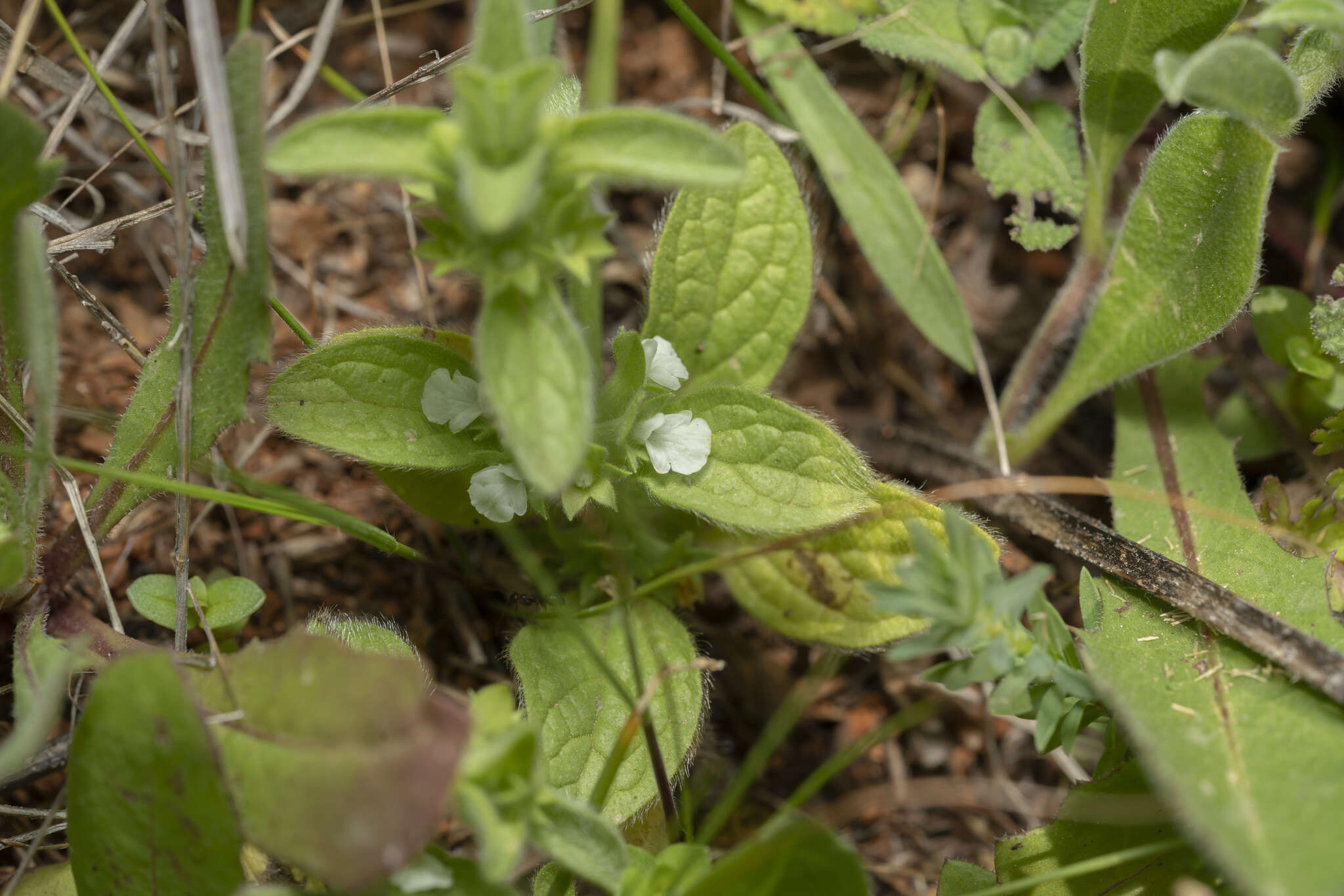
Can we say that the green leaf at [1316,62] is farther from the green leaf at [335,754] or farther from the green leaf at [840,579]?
the green leaf at [335,754]

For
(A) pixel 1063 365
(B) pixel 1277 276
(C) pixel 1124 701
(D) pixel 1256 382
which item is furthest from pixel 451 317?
(B) pixel 1277 276

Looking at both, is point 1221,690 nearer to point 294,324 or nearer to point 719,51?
point 719,51

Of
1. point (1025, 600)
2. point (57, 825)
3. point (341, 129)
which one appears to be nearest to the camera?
point (341, 129)

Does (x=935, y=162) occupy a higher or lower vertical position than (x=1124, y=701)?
higher

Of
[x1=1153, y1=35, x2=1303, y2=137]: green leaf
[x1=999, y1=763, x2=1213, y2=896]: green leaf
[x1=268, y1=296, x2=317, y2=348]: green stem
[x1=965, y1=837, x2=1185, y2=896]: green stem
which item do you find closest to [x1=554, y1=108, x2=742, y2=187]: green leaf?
[x1=268, y1=296, x2=317, y2=348]: green stem

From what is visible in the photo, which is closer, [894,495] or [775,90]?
[894,495]

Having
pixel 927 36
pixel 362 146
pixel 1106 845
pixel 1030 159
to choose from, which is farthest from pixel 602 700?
pixel 927 36

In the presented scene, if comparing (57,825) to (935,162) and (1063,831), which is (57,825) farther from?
(935,162)
